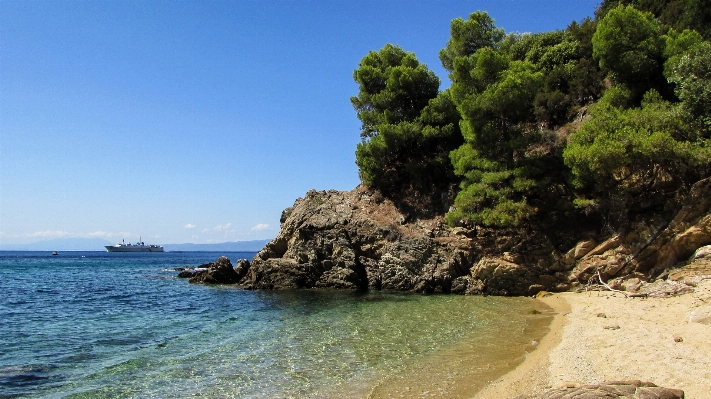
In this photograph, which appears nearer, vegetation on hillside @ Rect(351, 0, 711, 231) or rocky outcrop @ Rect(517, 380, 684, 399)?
rocky outcrop @ Rect(517, 380, 684, 399)

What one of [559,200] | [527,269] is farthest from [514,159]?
[527,269]

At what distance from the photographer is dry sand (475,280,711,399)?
7.14 metres

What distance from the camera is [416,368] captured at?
30.1 ft

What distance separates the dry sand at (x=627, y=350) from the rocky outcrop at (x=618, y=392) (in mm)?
845

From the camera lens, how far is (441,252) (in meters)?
23.7

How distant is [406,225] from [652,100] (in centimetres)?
1417

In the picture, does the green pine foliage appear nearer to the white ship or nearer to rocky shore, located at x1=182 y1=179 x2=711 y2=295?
rocky shore, located at x1=182 y1=179 x2=711 y2=295

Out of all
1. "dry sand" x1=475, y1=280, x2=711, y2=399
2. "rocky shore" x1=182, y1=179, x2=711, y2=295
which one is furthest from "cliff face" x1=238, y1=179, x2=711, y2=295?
"dry sand" x1=475, y1=280, x2=711, y2=399

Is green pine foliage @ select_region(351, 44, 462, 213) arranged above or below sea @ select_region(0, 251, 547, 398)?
above

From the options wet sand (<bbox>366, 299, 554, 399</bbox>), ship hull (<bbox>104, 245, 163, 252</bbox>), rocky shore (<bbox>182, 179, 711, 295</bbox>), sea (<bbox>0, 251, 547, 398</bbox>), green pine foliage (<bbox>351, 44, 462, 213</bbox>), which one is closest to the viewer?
wet sand (<bbox>366, 299, 554, 399</bbox>)

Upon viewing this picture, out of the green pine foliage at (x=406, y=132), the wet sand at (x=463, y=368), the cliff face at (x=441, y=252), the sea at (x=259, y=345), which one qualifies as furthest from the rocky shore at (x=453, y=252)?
the wet sand at (x=463, y=368)

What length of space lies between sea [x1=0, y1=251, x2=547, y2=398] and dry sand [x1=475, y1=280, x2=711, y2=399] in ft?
2.32

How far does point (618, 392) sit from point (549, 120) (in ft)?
92.2

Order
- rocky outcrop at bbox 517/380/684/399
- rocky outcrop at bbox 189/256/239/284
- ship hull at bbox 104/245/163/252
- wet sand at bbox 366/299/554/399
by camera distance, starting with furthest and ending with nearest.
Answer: ship hull at bbox 104/245/163/252 → rocky outcrop at bbox 189/256/239/284 → wet sand at bbox 366/299/554/399 → rocky outcrop at bbox 517/380/684/399
